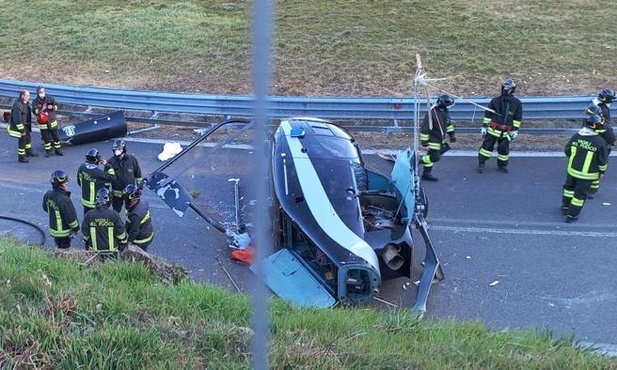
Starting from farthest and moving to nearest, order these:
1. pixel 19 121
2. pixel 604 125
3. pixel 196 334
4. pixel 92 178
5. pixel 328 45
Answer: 1. pixel 328 45
2. pixel 19 121
3. pixel 604 125
4. pixel 92 178
5. pixel 196 334

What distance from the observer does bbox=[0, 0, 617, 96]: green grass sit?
16.0 meters

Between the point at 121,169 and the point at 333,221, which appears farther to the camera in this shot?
the point at 121,169

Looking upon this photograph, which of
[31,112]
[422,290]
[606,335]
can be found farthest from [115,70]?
[606,335]

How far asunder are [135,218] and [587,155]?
19.4 feet

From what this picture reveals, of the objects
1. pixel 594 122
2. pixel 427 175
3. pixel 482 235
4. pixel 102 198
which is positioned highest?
pixel 594 122

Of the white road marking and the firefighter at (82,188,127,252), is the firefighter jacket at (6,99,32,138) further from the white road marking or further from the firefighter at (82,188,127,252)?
the white road marking

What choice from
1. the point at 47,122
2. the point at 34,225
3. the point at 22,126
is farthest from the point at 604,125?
the point at 22,126

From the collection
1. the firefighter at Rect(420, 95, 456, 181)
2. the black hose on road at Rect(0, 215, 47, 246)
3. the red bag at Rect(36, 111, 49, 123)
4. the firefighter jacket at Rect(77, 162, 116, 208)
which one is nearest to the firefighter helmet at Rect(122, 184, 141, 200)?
the firefighter jacket at Rect(77, 162, 116, 208)

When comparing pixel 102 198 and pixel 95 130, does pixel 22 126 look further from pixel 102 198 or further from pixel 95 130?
pixel 102 198

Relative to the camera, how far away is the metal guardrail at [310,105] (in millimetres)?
12438

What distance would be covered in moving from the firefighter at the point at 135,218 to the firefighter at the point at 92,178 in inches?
44.0

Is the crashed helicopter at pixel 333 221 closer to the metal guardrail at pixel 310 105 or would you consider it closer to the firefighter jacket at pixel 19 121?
the metal guardrail at pixel 310 105

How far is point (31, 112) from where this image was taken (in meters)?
12.0

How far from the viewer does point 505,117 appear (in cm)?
1091
